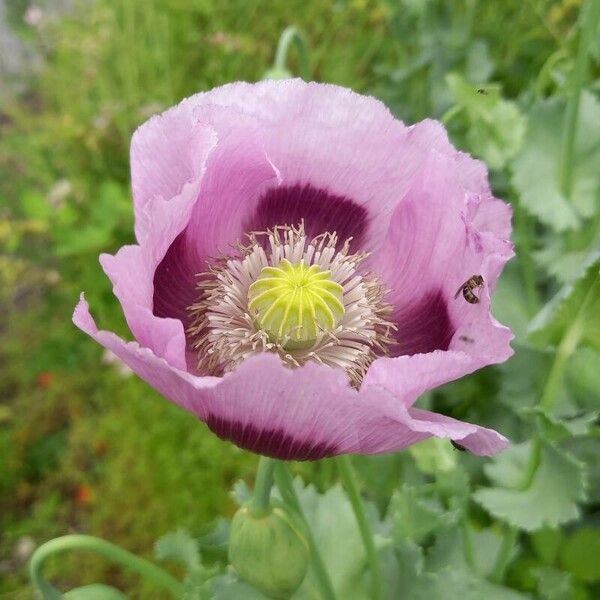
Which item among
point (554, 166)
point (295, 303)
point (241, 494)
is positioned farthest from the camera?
point (554, 166)

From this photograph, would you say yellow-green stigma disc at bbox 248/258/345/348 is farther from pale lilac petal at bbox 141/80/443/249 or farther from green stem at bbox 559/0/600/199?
green stem at bbox 559/0/600/199

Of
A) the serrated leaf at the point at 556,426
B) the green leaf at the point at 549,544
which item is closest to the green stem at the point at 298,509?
the serrated leaf at the point at 556,426

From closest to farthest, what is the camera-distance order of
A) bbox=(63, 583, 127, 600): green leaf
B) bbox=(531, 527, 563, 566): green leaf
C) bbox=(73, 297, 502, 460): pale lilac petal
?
bbox=(73, 297, 502, 460): pale lilac petal, bbox=(63, 583, 127, 600): green leaf, bbox=(531, 527, 563, 566): green leaf

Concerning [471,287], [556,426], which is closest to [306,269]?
[471,287]

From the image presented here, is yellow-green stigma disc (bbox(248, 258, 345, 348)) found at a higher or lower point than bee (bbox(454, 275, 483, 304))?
lower

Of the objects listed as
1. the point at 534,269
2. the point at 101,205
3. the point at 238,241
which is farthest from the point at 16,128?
the point at 238,241

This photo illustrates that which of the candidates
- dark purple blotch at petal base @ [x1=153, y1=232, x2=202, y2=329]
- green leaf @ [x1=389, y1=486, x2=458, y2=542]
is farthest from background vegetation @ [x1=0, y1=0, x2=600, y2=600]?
dark purple blotch at petal base @ [x1=153, y1=232, x2=202, y2=329]

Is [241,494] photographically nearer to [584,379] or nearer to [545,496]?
[545,496]
